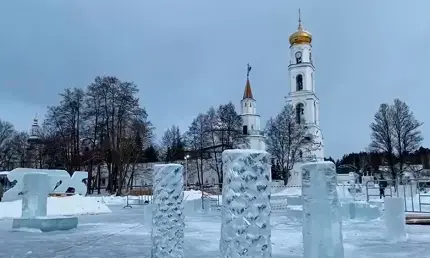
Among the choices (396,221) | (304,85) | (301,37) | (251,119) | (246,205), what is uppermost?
(301,37)

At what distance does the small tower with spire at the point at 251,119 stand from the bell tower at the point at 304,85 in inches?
287

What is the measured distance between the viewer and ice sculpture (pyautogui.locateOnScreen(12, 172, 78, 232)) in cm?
1310

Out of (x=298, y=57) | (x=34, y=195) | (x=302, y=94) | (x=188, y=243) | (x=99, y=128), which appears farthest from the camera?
(x=298, y=57)

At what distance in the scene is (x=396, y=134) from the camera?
4569cm

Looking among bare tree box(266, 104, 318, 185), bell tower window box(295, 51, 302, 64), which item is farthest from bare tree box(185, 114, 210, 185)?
bell tower window box(295, 51, 302, 64)

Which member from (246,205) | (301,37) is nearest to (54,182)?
(246,205)

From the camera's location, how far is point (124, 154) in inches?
1542

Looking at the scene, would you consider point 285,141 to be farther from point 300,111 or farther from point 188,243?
point 188,243

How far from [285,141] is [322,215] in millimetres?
48892

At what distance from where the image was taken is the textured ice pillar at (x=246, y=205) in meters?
3.94

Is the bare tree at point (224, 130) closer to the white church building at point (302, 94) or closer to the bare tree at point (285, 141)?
the bare tree at point (285, 141)

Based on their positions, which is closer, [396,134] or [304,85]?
[396,134]

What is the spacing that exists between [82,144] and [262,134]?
3393cm

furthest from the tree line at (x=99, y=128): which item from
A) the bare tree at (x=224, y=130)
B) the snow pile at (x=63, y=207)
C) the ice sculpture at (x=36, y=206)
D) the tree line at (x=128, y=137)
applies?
the ice sculpture at (x=36, y=206)
